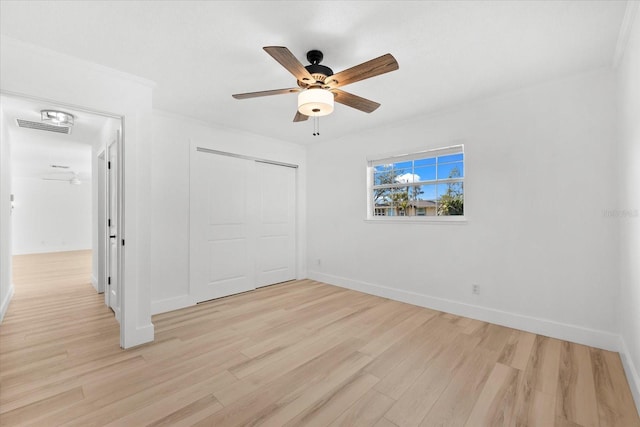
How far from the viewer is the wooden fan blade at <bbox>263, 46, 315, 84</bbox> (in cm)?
167

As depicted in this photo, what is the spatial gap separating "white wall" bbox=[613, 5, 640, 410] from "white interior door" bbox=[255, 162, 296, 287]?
421 centimetres

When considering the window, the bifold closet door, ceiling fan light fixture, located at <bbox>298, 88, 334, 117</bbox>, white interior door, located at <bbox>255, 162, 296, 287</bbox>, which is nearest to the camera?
ceiling fan light fixture, located at <bbox>298, 88, 334, 117</bbox>

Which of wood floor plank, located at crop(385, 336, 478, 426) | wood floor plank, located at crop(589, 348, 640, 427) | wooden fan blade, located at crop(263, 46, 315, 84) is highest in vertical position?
wooden fan blade, located at crop(263, 46, 315, 84)

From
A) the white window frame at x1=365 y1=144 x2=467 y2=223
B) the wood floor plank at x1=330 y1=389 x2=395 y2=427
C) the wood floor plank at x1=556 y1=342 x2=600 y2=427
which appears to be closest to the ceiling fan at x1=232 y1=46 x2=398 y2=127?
the white window frame at x1=365 y1=144 x2=467 y2=223

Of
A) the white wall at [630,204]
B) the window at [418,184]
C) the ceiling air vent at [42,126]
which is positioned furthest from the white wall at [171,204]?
the white wall at [630,204]

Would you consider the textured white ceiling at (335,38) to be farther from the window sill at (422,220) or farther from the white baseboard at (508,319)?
the white baseboard at (508,319)

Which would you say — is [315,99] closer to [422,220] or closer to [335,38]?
[335,38]

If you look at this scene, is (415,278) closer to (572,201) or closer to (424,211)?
(424,211)

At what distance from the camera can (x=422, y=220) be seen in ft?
12.2

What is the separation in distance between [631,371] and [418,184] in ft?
8.53

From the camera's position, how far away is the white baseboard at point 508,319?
2518 millimetres

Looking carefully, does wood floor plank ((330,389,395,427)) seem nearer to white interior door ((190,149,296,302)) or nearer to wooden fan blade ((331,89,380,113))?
wooden fan blade ((331,89,380,113))

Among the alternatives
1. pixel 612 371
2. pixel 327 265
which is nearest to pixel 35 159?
pixel 327 265

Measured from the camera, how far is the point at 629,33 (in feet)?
6.38
